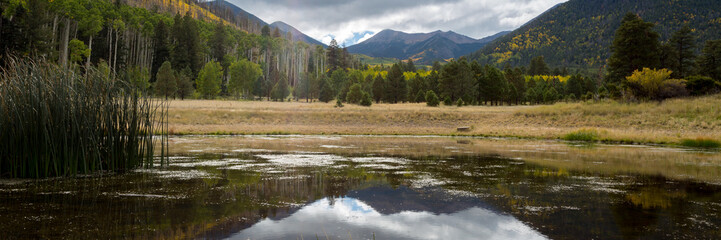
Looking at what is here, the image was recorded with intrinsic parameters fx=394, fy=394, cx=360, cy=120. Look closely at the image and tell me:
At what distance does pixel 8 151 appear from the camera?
8836mm

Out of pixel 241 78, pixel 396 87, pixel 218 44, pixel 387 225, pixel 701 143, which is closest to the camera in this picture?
pixel 387 225

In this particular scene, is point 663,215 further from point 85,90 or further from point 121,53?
point 121,53

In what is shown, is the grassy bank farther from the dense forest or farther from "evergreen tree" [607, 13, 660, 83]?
"evergreen tree" [607, 13, 660, 83]

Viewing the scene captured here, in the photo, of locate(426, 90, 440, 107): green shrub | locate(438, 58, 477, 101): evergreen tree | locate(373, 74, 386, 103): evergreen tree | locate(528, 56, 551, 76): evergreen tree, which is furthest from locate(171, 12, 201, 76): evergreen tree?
locate(528, 56, 551, 76): evergreen tree

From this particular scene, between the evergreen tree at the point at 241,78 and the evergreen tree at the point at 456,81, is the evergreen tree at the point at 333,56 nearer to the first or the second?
the evergreen tree at the point at 241,78

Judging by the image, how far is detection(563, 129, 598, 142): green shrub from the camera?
24.6 metres

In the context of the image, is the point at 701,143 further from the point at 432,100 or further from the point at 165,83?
the point at 165,83

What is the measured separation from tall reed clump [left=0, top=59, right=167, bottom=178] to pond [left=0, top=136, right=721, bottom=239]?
1.89 ft

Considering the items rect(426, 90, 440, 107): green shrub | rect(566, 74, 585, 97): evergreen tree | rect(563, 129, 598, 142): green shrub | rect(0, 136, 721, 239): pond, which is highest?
rect(566, 74, 585, 97): evergreen tree

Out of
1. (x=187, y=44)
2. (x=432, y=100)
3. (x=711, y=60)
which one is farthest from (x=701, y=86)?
(x=187, y=44)

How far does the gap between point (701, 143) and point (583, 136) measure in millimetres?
5882

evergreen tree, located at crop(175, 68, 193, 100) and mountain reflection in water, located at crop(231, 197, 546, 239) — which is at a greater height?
evergreen tree, located at crop(175, 68, 193, 100)

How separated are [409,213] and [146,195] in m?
4.89

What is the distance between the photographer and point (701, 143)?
20.0m
